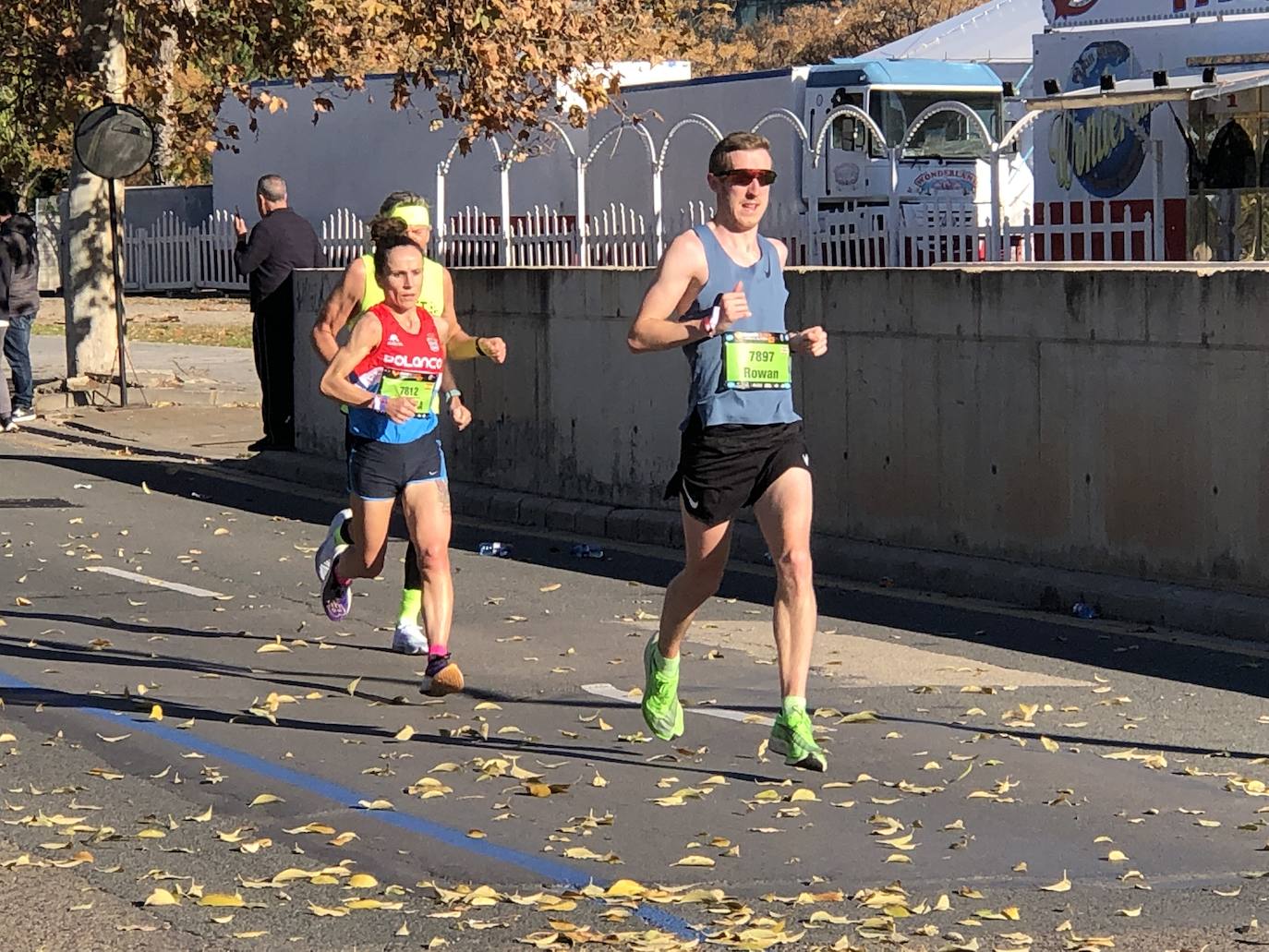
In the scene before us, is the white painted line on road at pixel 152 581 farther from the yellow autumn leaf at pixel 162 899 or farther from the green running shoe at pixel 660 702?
the yellow autumn leaf at pixel 162 899

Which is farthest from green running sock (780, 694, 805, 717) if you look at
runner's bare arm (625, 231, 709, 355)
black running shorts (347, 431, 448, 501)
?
black running shorts (347, 431, 448, 501)

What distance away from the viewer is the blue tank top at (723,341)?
7.44 meters

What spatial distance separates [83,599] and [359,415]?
125 inches

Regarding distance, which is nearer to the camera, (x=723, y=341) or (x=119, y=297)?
(x=723, y=341)

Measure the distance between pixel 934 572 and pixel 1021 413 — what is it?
3.06 ft

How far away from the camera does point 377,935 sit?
5.61 meters

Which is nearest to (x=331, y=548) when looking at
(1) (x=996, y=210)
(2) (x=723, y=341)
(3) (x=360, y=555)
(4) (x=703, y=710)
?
(3) (x=360, y=555)

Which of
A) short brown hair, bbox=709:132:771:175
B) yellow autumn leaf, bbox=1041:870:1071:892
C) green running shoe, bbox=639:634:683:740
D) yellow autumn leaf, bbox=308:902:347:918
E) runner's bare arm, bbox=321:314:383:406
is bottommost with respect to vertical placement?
yellow autumn leaf, bbox=1041:870:1071:892

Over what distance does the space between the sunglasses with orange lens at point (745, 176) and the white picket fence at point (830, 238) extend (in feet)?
18.7

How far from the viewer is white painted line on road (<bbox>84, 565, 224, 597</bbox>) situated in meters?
11.7

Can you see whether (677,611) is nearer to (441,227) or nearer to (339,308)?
(339,308)

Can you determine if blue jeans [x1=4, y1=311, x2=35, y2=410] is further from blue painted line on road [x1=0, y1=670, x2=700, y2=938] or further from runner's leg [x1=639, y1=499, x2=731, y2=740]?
runner's leg [x1=639, y1=499, x2=731, y2=740]

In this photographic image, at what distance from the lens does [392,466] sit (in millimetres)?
8719

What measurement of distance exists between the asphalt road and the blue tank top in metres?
1.16
